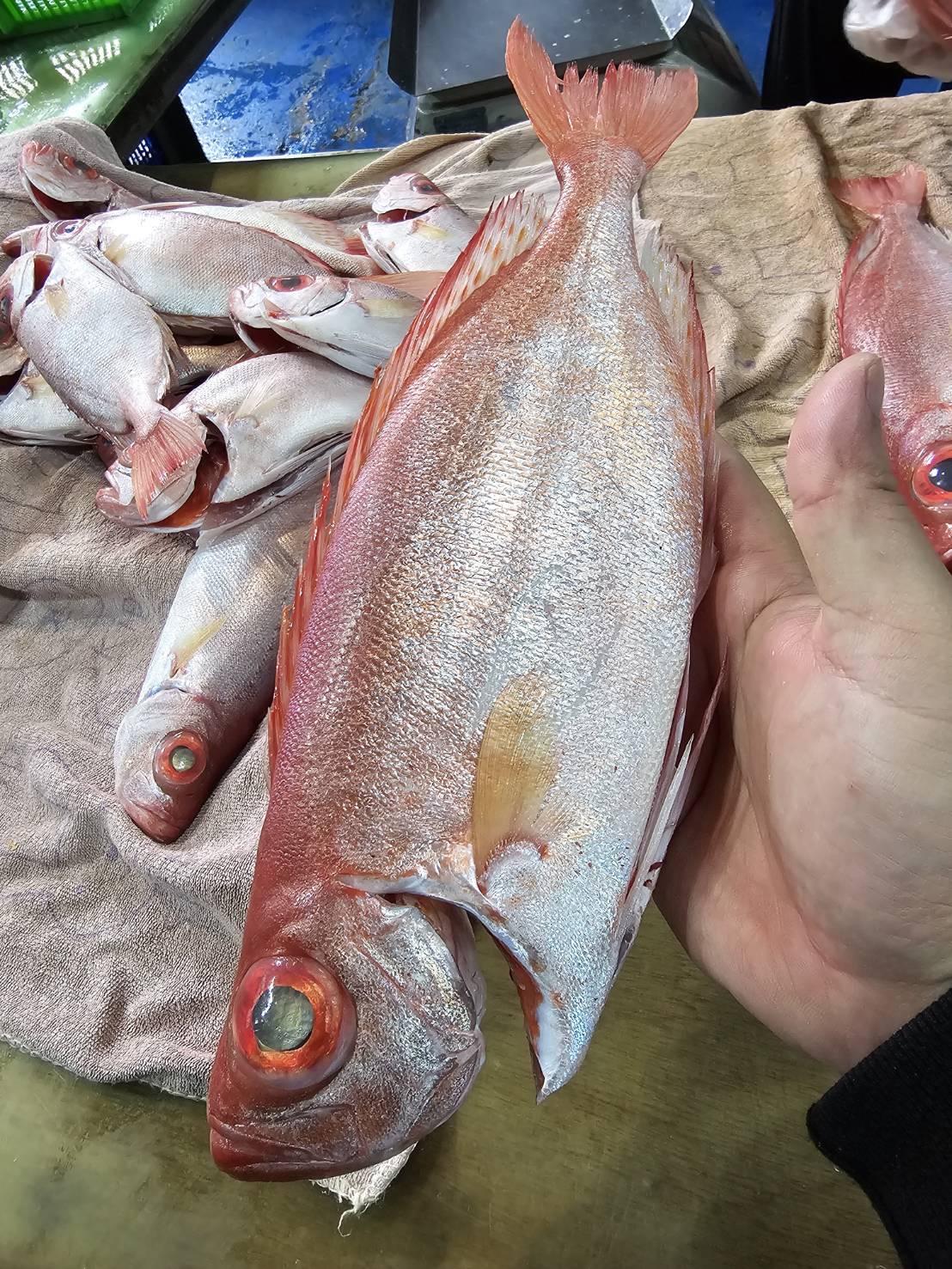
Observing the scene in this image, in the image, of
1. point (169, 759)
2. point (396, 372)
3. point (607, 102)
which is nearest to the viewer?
point (396, 372)

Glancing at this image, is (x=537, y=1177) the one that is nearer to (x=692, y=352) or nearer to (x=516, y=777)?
(x=516, y=777)

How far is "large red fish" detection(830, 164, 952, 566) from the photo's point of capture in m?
1.42

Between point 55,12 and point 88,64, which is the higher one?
point 55,12

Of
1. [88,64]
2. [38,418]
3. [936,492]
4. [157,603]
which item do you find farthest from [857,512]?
[88,64]

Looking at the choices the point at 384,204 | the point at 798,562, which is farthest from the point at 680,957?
the point at 384,204

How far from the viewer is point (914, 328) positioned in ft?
5.58

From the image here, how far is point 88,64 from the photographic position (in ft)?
10.7

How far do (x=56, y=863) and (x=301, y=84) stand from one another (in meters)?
5.38

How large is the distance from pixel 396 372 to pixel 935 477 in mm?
970

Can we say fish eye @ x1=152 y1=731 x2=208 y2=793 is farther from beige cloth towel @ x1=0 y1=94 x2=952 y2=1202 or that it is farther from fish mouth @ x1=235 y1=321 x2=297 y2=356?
fish mouth @ x1=235 y1=321 x2=297 y2=356

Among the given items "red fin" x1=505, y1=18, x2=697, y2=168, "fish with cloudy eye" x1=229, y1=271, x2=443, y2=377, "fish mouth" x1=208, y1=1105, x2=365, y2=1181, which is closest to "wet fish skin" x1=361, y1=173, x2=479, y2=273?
"fish with cloudy eye" x1=229, y1=271, x2=443, y2=377

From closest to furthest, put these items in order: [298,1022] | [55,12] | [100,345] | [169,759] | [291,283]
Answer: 1. [298,1022]
2. [169,759]
3. [291,283]
4. [100,345]
5. [55,12]

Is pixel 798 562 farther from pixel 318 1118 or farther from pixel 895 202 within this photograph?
pixel 895 202

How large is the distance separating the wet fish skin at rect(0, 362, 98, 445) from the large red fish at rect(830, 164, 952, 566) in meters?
1.82
